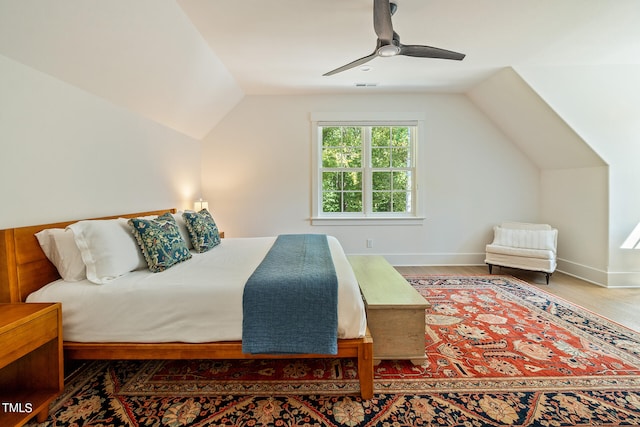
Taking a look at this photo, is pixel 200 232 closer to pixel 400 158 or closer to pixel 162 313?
pixel 162 313

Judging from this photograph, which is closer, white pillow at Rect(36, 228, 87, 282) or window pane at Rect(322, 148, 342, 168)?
white pillow at Rect(36, 228, 87, 282)

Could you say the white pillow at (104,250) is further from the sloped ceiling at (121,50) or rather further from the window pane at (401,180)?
the window pane at (401,180)

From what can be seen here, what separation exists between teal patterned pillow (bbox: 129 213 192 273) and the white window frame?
239 cm

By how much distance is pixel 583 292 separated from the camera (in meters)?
3.20

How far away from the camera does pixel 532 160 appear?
4.28 meters

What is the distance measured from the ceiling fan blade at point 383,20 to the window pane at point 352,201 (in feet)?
8.63

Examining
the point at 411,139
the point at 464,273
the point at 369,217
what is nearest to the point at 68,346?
the point at 369,217

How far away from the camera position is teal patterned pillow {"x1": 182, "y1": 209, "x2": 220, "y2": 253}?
270 cm

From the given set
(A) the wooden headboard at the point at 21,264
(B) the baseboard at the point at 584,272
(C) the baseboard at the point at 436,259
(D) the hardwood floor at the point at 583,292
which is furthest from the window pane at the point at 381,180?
(A) the wooden headboard at the point at 21,264

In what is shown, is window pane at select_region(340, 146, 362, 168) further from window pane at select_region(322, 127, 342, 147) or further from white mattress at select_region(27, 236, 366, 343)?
white mattress at select_region(27, 236, 366, 343)

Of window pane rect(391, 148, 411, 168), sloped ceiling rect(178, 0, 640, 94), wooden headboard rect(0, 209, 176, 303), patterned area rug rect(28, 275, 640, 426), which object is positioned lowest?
patterned area rug rect(28, 275, 640, 426)

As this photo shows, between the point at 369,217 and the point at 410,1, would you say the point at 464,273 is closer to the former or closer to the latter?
the point at 369,217

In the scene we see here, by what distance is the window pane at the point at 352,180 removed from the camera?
4.50m

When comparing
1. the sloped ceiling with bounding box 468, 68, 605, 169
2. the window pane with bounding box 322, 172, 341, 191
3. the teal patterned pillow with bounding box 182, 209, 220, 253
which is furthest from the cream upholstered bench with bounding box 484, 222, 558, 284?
the teal patterned pillow with bounding box 182, 209, 220, 253
